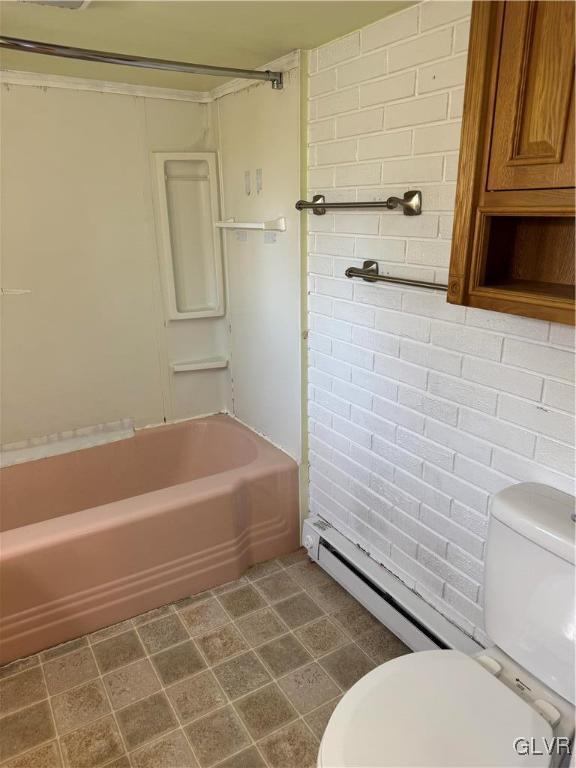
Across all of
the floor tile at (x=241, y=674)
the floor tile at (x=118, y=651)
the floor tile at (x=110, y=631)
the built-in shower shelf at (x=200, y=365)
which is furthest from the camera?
the built-in shower shelf at (x=200, y=365)

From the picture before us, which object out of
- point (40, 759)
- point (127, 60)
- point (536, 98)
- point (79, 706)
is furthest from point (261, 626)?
point (127, 60)

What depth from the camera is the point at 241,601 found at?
2.14 metres

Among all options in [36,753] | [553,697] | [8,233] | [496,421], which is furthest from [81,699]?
[8,233]

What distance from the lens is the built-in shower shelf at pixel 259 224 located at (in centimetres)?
214

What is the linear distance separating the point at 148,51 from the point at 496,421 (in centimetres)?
169

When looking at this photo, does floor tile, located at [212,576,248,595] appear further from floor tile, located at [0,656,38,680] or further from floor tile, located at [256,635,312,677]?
floor tile, located at [0,656,38,680]

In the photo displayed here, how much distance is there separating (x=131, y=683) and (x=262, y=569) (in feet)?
2.30

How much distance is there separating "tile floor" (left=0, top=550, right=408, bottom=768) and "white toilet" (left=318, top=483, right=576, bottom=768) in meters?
0.51

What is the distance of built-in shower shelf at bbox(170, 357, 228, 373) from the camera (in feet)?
9.04

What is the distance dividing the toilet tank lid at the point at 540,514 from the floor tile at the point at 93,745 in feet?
4.22

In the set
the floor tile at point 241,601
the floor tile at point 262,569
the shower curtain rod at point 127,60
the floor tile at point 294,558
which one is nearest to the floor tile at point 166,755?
the floor tile at point 241,601

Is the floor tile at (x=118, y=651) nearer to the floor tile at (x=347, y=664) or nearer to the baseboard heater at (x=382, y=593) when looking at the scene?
the floor tile at (x=347, y=664)

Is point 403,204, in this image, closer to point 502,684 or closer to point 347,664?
point 502,684

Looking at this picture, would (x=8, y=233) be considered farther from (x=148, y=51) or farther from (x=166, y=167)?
(x=148, y=51)
